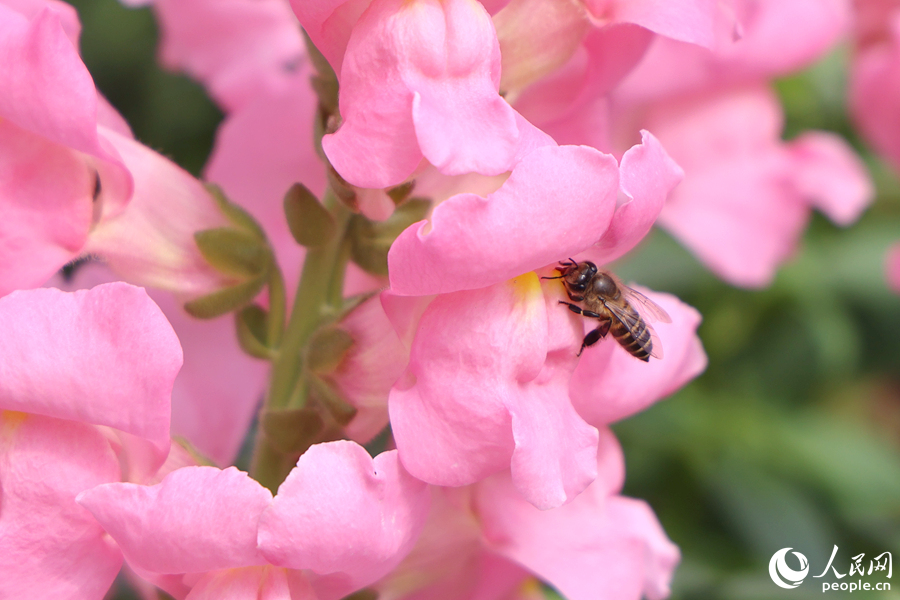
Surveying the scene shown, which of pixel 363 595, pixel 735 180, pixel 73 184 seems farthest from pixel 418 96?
pixel 735 180

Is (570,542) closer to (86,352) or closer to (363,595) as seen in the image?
(363,595)

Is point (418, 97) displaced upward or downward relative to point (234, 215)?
upward

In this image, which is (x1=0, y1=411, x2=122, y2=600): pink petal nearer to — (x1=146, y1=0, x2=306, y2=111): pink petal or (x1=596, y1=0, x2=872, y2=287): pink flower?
(x1=146, y1=0, x2=306, y2=111): pink petal

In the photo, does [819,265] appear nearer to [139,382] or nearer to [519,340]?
[519,340]

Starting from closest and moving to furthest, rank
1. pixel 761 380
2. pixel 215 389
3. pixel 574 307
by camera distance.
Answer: pixel 574 307 < pixel 215 389 < pixel 761 380

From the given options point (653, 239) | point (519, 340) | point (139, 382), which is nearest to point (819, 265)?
point (653, 239)

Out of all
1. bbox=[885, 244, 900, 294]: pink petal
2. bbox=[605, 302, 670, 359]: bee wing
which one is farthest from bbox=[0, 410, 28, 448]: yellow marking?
bbox=[885, 244, 900, 294]: pink petal
